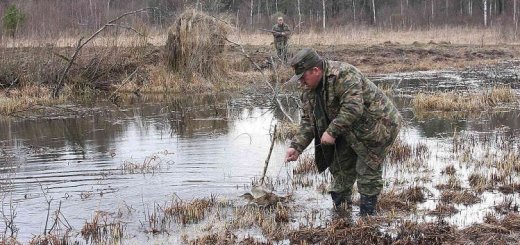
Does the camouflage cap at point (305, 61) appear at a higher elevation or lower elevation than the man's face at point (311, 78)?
higher

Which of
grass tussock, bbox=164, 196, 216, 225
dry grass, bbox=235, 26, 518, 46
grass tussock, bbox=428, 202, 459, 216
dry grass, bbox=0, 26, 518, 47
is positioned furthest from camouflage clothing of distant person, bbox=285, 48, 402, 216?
dry grass, bbox=235, 26, 518, 46

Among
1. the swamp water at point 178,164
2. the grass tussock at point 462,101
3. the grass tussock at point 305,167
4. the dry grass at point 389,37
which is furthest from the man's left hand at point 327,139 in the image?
the dry grass at point 389,37

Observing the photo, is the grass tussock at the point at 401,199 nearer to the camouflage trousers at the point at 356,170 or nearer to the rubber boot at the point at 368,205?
the rubber boot at the point at 368,205

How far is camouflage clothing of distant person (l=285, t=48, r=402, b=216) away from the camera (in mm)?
5855

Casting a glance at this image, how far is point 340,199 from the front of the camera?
22.3 feet

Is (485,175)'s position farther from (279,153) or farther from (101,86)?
(101,86)

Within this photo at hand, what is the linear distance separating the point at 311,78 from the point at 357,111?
532mm

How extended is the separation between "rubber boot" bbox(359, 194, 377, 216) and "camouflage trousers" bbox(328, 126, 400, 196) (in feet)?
0.25

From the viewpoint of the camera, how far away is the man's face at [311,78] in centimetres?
592

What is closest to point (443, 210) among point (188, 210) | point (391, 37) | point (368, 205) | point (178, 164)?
point (368, 205)

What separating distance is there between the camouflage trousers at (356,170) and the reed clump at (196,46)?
12.8m

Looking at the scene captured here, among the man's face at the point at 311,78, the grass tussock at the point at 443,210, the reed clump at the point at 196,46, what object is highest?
the reed clump at the point at 196,46

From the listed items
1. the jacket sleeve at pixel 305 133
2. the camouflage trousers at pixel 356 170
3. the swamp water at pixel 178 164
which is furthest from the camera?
the swamp water at pixel 178 164

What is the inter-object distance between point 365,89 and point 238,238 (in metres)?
1.84
